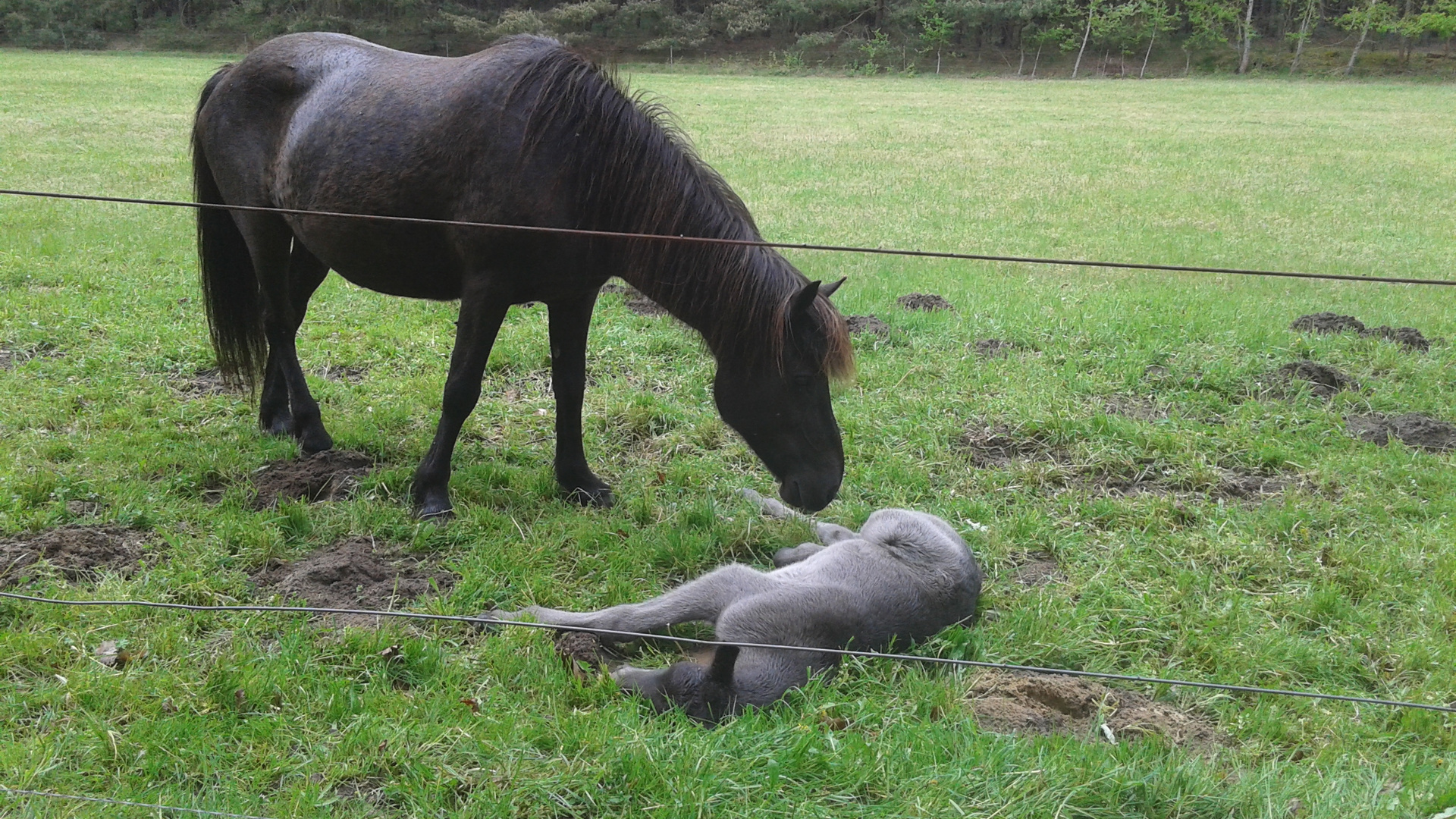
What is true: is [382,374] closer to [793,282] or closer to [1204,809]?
[793,282]

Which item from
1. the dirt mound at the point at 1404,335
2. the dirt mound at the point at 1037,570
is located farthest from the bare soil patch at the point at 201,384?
the dirt mound at the point at 1404,335

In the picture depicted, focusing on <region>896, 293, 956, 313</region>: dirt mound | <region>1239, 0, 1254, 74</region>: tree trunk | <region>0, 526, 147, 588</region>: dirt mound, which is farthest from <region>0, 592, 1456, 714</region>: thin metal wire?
<region>1239, 0, 1254, 74</region>: tree trunk

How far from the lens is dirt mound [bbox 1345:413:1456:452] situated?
5.04m

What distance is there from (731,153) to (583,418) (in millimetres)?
11384

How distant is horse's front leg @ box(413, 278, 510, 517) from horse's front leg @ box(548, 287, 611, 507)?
14.3 inches

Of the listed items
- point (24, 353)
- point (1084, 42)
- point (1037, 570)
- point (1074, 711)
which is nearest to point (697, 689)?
point (1074, 711)

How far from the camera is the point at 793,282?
12.7ft

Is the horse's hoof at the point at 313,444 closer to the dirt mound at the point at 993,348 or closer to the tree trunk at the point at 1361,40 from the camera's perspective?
the dirt mound at the point at 993,348

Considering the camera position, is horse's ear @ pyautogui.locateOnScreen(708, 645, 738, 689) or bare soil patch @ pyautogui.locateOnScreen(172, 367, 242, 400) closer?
horse's ear @ pyautogui.locateOnScreen(708, 645, 738, 689)

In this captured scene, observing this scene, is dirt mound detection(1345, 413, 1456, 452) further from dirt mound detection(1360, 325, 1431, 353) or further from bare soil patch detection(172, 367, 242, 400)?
bare soil patch detection(172, 367, 242, 400)

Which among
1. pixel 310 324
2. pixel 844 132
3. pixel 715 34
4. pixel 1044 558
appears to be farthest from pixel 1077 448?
pixel 715 34

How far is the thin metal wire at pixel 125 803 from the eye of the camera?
2.28 meters

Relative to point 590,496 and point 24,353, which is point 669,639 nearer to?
point 590,496

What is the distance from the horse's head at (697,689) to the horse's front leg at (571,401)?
→ 1664mm
